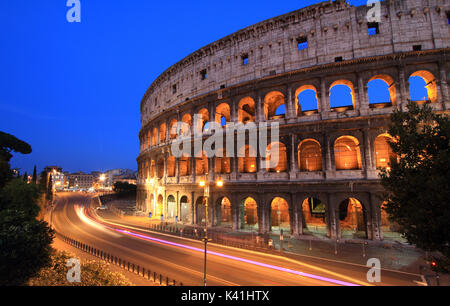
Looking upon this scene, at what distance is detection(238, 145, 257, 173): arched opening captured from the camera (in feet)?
76.7

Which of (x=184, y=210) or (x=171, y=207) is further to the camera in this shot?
(x=171, y=207)

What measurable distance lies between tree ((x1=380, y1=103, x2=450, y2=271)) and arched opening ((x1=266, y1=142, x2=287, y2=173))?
46.2 feet

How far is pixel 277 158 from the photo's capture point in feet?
78.1

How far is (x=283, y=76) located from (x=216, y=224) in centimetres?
1816

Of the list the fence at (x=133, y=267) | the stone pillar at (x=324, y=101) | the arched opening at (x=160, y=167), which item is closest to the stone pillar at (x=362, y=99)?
the stone pillar at (x=324, y=101)

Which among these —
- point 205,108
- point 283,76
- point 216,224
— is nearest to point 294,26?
point 283,76

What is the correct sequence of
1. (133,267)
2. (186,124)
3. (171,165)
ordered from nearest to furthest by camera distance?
(133,267), (186,124), (171,165)

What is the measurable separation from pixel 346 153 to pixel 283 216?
10.2 meters

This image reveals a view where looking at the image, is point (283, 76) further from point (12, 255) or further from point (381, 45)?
point (12, 255)

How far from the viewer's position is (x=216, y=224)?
81.6 ft

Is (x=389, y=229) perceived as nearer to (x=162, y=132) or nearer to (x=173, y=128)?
(x=173, y=128)

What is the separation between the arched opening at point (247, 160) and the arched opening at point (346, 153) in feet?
28.3

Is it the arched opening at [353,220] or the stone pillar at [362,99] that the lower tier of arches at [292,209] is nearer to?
the arched opening at [353,220]

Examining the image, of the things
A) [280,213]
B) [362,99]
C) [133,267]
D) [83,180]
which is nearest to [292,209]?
[280,213]
